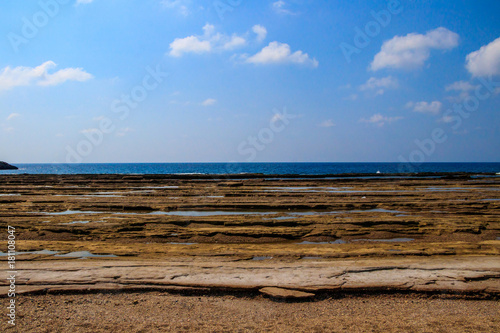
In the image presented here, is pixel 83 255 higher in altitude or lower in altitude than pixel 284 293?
lower

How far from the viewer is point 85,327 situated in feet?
18.7

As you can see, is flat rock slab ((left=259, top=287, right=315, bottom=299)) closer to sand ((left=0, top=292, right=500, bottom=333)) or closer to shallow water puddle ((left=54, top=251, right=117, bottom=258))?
sand ((left=0, top=292, right=500, bottom=333))

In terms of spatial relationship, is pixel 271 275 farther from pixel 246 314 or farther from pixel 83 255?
pixel 83 255

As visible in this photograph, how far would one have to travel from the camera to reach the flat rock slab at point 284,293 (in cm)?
675

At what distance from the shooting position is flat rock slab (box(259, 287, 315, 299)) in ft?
22.1

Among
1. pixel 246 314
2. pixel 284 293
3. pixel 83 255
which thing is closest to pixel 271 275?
pixel 284 293

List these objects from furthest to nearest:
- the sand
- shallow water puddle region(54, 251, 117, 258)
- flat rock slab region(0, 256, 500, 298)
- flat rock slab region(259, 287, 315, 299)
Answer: shallow water puddle region(54, 251, 117, 258) < flat rock slab region(0, 256, 500, 298) < flat rock slab region(259, 287, 315, 299) < the sand

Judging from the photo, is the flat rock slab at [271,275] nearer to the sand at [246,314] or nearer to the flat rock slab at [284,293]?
the flat rock slab at [284,293]

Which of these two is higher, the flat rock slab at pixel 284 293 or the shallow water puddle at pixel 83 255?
the flat rock slab at pixel 284 293

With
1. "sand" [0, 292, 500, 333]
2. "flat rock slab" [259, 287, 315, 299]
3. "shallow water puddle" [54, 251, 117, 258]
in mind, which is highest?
"flat rock slab" [259, 287, 315, 299]

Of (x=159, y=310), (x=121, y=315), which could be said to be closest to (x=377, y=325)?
(x=159, y=310)

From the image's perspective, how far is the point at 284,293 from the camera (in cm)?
686

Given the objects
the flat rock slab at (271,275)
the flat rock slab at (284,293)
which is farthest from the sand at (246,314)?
the flat rock slab at (271,275)

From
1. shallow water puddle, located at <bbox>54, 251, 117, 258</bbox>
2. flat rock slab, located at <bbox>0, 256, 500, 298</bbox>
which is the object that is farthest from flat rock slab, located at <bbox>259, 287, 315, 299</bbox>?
shallow water puddle, located at <bbox>54, 251, 117, 258</bbox>
